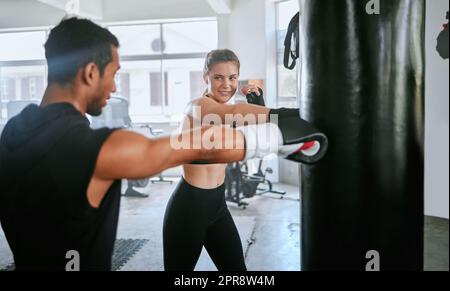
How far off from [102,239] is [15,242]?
0.18 metres

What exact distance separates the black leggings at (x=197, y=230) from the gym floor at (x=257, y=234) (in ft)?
1.57

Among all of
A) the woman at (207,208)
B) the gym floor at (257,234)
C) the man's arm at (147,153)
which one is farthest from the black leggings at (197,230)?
the man's arm at (147,153)

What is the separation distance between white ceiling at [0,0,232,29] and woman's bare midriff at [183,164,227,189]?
1.29 meters

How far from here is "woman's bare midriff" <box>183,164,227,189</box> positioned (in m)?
1.40

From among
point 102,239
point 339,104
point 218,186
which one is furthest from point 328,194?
point 218,186

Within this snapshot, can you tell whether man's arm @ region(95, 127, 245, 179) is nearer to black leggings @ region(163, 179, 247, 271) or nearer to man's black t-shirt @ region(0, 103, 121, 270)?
man's black t-shirt @ region(0, 103, 121, 270)

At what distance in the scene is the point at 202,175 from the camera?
141 cm

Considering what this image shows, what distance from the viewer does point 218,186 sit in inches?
57.1

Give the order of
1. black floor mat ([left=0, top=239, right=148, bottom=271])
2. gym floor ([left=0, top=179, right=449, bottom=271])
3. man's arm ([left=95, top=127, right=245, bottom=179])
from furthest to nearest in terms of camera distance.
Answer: black floor mat ([left=0, top=239, right=148, bottom=271]), gym floor ([left=0, top=179, right=449, bottom=271]), man's arm ([left=95, top=127, right=245, bottom=179])

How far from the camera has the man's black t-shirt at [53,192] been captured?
2.29ft

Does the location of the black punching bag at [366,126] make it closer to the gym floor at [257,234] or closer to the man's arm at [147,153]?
the gym floor at [257,234]

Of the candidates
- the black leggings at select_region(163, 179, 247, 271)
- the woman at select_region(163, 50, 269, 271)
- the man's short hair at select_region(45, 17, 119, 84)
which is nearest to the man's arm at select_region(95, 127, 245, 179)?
the man's short hair at select_region(45, 17, 119, 84)

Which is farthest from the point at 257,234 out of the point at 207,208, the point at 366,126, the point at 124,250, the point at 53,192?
the point at 53,192

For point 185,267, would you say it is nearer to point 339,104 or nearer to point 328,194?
point 328,194
